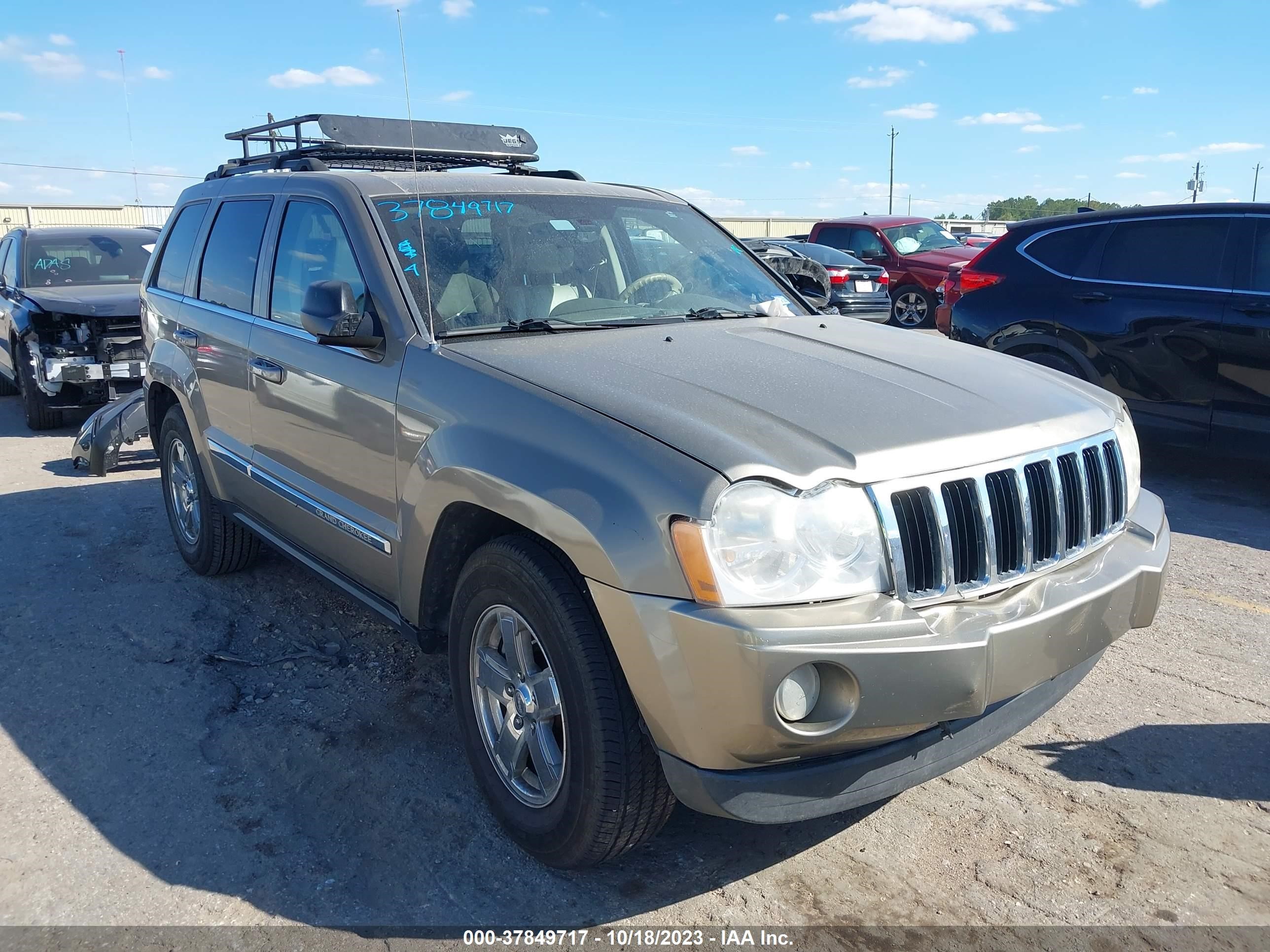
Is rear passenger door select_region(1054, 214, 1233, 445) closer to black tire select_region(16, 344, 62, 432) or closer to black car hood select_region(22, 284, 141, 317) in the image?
black car hood select_region(22, 284, 141, 317)

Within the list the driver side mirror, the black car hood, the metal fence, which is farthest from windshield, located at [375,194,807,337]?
the metal fence

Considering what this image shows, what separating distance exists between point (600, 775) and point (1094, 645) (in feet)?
4.45

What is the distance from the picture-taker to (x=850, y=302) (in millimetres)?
13141

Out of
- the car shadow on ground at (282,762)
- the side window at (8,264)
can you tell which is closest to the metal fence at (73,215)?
the side window at (8,264)

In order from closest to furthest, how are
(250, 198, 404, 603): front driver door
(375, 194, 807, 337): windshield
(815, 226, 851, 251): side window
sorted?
(250, 198, 404, 603): front driver door < (375, 194, 807, 337): windshield < (815, 226, 851, 251): side window

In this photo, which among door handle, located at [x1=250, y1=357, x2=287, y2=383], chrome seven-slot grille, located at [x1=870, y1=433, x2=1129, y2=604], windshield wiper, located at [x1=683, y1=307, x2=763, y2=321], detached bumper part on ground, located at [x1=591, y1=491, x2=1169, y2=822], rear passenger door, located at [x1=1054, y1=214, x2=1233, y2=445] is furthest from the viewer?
rear passenger door, located at [x1=1054, y1=214, x2=1233, y2=445]

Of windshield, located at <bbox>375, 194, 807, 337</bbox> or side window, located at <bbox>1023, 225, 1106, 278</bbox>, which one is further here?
side window, located at <bbox>1023, 225, 1106, 278</bbox>

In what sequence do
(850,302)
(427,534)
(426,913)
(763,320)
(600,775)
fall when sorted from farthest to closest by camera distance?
(850,302)
(763,320)
(427,534)
(426,913)
(600,775)

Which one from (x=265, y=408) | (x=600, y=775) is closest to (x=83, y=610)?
(x=265, y=408)

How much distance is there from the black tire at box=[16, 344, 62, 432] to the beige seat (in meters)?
7.45

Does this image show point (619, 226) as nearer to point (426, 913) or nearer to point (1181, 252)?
point (426, 913)

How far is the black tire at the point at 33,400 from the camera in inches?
365

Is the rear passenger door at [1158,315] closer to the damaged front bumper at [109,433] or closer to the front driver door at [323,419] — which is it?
the front driver door at [323,419]

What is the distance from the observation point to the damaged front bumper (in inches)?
283
